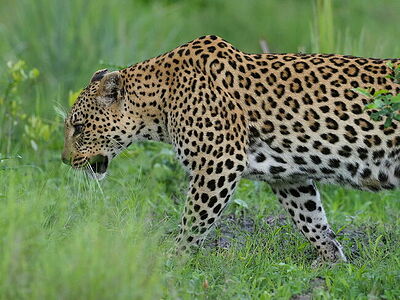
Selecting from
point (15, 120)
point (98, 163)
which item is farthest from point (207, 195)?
point (15, 120)

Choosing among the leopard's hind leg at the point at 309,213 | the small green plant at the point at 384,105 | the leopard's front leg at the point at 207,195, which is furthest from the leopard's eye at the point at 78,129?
the small green plant at the point at 384,105

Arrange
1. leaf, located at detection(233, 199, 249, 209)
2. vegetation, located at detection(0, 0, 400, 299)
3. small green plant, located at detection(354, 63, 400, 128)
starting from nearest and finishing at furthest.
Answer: vegetation, located at detection(0, 0, 400, 299) < small green plant, located at detection(354, 63, 400, 128) < leaf, located at detection(233, 199, 249, 209)

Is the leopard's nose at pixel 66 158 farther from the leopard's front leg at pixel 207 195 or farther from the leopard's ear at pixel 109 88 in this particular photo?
the leopard's front leg at pixel 207 195

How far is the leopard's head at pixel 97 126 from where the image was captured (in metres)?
7.41

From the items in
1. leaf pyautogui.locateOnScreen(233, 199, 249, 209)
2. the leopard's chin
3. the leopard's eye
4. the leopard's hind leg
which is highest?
the leopard's eye

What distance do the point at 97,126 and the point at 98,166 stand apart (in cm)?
35

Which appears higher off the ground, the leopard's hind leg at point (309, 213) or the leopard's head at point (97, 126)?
the leopard's head at point (97, 126)

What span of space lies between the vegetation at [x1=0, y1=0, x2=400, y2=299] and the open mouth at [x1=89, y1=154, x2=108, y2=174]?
185mm

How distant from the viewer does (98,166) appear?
7629 mm

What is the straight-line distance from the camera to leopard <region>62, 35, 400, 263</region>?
686 centimetres

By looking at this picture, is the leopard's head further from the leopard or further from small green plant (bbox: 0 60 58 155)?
small green plant (bbox: 0 60 58 155)

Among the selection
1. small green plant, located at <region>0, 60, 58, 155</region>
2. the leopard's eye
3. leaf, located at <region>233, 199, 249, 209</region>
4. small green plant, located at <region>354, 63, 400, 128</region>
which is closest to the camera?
small green plant, located at <region>354, 63, 400, 128</region>

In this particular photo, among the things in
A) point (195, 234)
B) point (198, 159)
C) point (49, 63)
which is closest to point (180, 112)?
point (198, 159)

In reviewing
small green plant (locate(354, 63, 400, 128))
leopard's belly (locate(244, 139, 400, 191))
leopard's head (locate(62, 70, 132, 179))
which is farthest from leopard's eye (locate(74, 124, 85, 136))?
small green plant (locate(354, 63, 400, 128))
